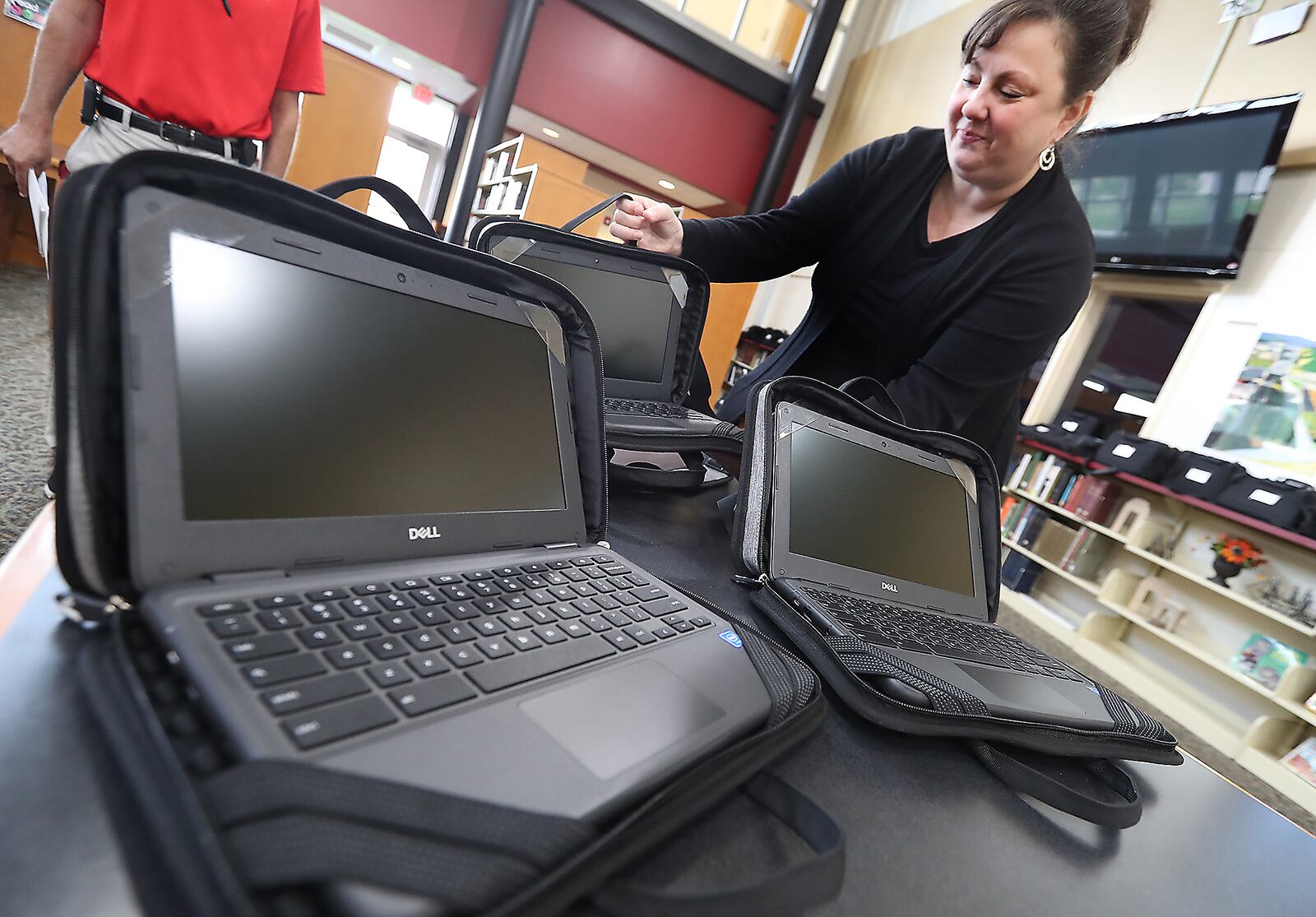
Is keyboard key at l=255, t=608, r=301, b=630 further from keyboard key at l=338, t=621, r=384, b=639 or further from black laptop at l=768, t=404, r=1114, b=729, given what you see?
black laptop at l=768, t=404, r=1114, b=729

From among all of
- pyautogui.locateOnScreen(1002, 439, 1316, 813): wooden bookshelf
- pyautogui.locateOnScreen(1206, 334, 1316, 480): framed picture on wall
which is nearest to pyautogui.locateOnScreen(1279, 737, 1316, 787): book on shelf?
pyautogui.locateOnScreen(1002, 439, 1316, 813): wooden bookshelf

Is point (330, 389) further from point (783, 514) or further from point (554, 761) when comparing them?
point (783, 514)

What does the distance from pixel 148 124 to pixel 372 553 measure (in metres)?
1.70

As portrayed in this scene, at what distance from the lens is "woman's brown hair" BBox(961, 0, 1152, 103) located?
0.90m

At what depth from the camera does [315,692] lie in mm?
284

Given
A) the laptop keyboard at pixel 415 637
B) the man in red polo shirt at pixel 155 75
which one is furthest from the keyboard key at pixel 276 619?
the man in red polo shirt at pixel 155 75

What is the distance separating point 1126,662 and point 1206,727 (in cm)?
43

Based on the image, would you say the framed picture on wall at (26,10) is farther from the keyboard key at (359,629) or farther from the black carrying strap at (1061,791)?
the black carrying strap at (1061,791)

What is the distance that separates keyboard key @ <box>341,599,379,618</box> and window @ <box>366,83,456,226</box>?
6.29 metres

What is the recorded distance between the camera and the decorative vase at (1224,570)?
271 cm

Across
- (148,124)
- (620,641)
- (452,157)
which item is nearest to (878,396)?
(620,641)

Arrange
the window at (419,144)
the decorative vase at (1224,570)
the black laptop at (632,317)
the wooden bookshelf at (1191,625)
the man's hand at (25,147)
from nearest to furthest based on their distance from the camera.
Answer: the black laptop at (632,317) < the man's hand at (25,147) < the wooden bookshelf at (1191,625) < the decorative vase at (1224,570) < the window at (419,144)

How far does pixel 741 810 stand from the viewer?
1.19ft

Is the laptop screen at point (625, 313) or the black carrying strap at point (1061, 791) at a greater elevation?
the laptop screen at point (625, 313)
